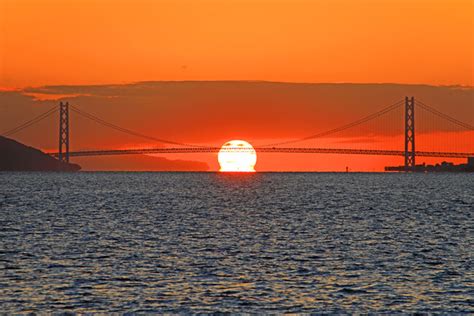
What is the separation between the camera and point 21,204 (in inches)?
3014

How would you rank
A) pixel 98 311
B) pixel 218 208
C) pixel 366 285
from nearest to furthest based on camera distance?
pixel 98 311 < pixel 366 285 < pixel 218 208

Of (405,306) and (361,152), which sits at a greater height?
(361,152)

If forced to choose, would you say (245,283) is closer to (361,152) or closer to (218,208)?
(218,208)

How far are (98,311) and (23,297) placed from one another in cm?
288

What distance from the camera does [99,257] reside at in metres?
35.5

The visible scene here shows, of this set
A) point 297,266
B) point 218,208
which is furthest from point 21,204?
point 297,266

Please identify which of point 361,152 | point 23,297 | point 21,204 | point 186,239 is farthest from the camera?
point 361,152

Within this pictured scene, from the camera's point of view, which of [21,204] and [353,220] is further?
[21,204]

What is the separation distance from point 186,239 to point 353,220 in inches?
664

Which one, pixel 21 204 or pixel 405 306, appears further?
pixel 21 204

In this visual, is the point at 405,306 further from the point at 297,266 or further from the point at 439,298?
the point at 297,266

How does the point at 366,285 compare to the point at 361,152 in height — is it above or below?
below

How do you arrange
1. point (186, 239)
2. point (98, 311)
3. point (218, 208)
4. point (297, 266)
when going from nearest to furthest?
point (98, 311) < point (297, 266) < point (186, 239) < point (218, 208)

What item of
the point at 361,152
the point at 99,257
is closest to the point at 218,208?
the point at 99,257
